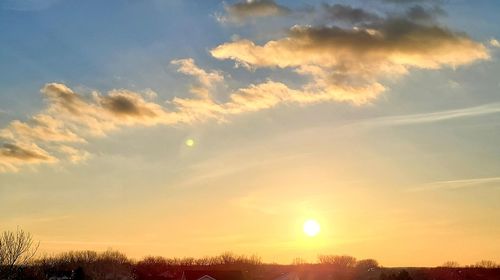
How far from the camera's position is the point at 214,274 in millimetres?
115812

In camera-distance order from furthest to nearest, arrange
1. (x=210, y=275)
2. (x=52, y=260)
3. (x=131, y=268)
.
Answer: (x=131, y=268)
(x=52, y=260)
(x=210, y=275)

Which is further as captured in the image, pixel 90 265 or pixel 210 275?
pixel 90 265

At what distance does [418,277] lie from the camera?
186750 mm

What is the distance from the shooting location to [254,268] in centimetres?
19838

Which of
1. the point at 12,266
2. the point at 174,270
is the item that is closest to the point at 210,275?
the point at 12,266

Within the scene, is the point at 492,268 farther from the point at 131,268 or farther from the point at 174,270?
the point at 131,268

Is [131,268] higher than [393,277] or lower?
higher

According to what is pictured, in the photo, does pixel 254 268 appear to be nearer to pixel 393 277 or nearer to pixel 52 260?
pixel 52 260

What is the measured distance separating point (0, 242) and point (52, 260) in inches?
4549

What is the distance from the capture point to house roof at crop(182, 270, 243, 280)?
4555 inches

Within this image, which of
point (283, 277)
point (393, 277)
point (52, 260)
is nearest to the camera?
point (393, 277)

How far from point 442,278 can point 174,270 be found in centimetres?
8088

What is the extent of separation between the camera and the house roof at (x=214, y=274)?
11569 cm

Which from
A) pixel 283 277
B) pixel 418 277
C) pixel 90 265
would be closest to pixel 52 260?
pixel 90 265
